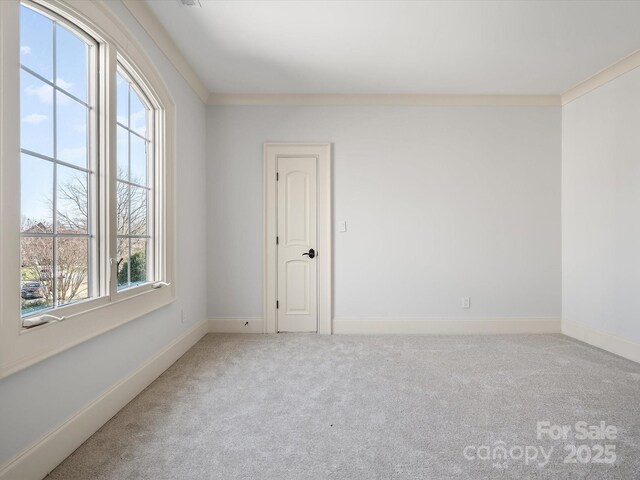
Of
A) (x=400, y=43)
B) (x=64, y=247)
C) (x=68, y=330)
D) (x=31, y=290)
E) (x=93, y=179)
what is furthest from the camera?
(x=400, y=43)

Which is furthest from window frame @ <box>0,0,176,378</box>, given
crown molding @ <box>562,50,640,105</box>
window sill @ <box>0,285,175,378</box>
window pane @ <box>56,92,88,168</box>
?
crown molding @ <box>562,50,640,105</box>

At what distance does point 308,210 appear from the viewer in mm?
4215

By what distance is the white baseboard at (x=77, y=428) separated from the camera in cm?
156

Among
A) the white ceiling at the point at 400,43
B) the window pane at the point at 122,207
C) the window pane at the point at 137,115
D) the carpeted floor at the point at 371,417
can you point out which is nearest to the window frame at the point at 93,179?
the window pane at the point at 122,207

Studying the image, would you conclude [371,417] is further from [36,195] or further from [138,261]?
[36,195]

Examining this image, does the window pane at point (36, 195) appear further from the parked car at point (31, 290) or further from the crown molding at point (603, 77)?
the crown molding at point (603, 77)

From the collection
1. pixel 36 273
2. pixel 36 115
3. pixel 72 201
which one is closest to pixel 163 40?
pixel 36 115

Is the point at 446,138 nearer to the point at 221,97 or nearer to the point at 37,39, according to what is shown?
the point at 221,97

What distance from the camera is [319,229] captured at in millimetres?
4203

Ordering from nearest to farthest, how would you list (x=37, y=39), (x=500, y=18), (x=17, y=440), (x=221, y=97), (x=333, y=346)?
(x=17, y=440)
(x=37, y=39)
(x=500, y=18)
(x=333, y=346)
(x=221, y=97)

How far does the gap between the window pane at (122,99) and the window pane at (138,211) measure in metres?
0.50

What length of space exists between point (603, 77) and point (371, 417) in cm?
392

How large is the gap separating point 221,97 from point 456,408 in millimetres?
3894

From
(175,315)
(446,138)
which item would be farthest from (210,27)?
(446,138)
